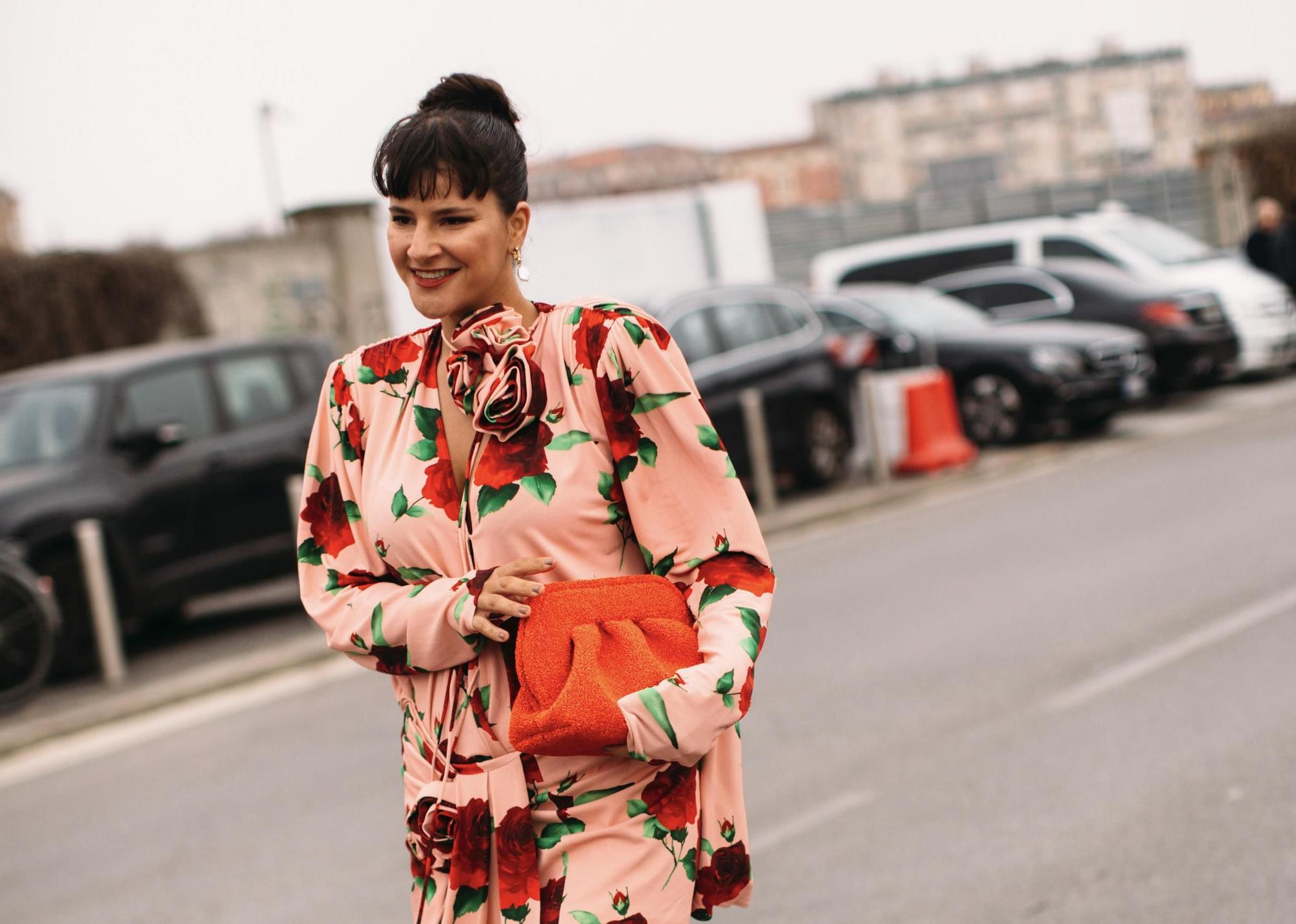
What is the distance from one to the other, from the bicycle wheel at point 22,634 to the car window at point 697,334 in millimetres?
5929

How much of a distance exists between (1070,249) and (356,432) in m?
18.4

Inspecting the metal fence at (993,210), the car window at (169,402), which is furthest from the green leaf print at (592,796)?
the metal fence at (993,210)

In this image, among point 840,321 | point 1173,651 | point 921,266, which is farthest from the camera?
point 921,266

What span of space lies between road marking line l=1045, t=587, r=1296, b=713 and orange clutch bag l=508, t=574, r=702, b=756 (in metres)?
4.63

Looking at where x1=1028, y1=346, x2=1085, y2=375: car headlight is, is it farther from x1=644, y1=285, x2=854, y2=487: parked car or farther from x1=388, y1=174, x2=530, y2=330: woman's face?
x1=388, y1=174, x2=530, y2=330: woman's face

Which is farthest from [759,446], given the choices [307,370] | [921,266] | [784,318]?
[921,266]

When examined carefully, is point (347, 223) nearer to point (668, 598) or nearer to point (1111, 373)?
point (1111, 373)

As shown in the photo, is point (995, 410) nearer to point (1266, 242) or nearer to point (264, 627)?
point (1266, 242)

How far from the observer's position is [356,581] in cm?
250

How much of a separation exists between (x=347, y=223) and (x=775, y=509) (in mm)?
7943

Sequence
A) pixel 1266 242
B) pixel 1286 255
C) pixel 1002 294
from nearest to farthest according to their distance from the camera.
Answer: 1. pixel 1002 294
2. pixel 1286 255
3. pixel 1266 242

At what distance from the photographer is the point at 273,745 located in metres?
7.51

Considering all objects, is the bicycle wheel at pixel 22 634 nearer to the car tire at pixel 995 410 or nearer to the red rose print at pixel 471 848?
the red rose print at pixel 471 848

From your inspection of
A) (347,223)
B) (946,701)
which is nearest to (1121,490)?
(946,701)
